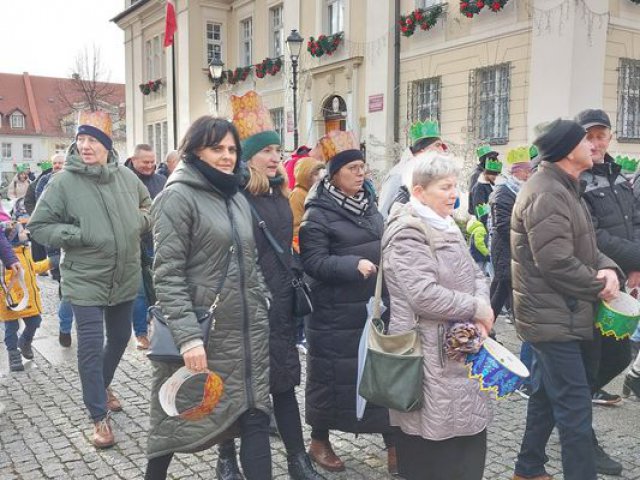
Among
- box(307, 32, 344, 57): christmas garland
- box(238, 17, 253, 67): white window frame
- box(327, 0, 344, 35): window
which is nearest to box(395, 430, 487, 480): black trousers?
box(307, 32, 344, 57): christmas garland

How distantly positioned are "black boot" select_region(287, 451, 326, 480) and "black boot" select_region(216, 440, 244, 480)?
28 cm

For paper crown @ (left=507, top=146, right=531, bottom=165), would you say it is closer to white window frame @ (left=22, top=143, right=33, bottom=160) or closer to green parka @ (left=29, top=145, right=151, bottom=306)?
green parka @ (left=29, top=145, right=151, bottom=306)

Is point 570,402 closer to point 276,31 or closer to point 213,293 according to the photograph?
point 213,293

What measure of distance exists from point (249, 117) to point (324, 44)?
14102mm

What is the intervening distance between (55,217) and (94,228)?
0.84 ft

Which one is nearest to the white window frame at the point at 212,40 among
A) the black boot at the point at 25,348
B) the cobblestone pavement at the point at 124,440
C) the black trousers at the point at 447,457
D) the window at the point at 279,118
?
the window at the point at 279,118

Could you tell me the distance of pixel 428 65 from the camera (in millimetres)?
14039

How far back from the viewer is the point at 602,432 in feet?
13.7

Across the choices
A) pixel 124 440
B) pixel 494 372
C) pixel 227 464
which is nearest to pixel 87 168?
pixel 124 440

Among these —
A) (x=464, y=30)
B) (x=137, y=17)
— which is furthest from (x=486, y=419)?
(x=137, y=17)

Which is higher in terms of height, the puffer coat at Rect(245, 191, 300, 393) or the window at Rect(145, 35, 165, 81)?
the window at Rect(145, 35, 165, 81)

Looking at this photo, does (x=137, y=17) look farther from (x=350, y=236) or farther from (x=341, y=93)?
(x=350, y=236)

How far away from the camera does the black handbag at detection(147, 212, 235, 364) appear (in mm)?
2631

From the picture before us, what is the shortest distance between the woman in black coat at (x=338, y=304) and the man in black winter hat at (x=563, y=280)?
0.80 metres
